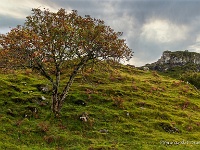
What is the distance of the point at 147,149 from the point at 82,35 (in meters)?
16.2

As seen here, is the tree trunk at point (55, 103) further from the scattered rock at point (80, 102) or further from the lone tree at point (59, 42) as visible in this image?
the scattered rock at point (80, 102)

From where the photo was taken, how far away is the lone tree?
31.0m

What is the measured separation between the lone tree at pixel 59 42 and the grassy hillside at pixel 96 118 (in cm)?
373

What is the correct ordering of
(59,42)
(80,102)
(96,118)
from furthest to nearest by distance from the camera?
(80,102)
(96,118)
(59,42)

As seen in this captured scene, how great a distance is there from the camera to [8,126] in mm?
31328

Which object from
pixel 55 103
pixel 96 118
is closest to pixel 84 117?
pixel 96 118

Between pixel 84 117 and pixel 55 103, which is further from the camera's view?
pixel 55 103

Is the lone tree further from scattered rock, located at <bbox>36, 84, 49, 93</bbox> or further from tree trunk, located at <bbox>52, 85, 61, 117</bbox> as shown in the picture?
scattered rock, located at <bbox>36, 84, 49, 93</bbox>

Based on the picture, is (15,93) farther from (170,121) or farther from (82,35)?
(170,121)

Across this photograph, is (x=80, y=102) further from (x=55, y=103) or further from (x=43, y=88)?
(x=43, y=88)

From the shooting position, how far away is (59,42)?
33.1m

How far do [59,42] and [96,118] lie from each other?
1210 centimetres

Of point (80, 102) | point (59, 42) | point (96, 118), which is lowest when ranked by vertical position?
point (96, 118)

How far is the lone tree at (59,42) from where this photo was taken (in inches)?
1222
